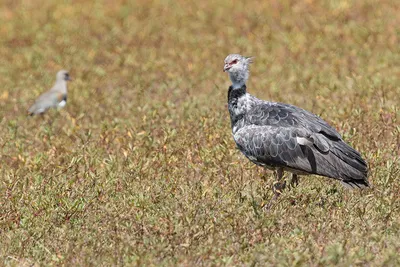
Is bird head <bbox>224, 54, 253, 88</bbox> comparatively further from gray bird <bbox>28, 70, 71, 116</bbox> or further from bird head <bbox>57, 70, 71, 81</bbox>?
bird head <bbox>57, 70, 71, 81</bbox>

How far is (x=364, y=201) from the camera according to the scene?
791 centimetres

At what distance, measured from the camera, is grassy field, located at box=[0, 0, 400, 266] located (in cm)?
706

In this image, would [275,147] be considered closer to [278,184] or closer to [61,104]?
[278,184]

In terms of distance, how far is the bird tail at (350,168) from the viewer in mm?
8273

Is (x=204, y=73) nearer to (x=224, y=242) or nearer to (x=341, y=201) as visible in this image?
(x=341, y=201)

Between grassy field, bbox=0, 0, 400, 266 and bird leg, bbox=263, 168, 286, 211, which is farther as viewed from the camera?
bird leg, bbox=263, 168, 286, 211

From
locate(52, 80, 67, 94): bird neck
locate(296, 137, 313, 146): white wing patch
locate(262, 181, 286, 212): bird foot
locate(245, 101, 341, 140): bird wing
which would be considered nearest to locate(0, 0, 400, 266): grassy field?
locate(262, 181, 286, 212): bird foot

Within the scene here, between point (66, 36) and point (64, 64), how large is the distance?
1.84 m

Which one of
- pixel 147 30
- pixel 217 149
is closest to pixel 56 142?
pixel 217 149

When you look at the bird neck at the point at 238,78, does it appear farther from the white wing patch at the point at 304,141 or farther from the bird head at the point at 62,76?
the bird head at the point at 62,76

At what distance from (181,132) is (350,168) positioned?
359 centimetres

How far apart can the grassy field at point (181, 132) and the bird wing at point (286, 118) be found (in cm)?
67

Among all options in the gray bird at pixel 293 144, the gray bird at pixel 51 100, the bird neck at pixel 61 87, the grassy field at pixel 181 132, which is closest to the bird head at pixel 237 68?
the gray bird at pixel 293 144

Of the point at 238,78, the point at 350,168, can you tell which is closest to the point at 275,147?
the point at 350,168
